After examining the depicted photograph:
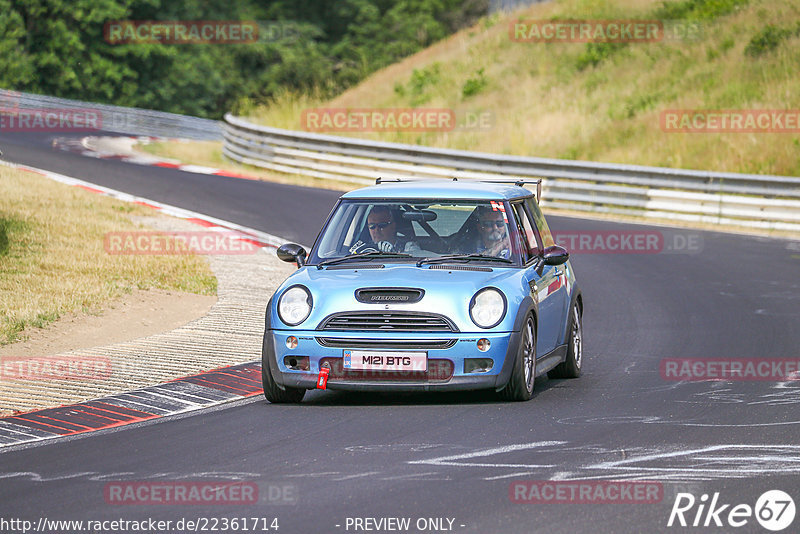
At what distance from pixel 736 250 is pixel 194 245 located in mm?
8414

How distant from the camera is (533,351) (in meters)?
9.68

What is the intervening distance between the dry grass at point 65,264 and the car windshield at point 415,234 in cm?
367

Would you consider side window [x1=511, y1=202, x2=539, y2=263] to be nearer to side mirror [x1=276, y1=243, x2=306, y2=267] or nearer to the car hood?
the car hood

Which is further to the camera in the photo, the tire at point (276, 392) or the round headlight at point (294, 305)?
Result: the tire at point (276, 392)

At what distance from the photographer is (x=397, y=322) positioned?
9188mm

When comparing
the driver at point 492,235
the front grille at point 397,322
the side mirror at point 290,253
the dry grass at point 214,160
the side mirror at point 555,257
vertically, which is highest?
the dry grass at point 214,160

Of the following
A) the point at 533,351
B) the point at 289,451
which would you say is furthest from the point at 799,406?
the point at 289,451

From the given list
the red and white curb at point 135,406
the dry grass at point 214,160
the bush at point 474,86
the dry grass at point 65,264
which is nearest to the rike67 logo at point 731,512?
the red and white curb at point 135,406

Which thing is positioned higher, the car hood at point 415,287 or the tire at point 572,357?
the car hood at point 415,287

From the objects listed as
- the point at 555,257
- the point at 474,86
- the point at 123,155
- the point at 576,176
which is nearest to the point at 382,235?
the point at 555,257

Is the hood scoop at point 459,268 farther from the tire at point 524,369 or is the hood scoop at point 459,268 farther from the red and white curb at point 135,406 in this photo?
the red and white curb at point 135,406

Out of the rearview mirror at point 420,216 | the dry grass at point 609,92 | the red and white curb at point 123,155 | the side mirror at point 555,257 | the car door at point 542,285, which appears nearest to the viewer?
the car door at point 542,285

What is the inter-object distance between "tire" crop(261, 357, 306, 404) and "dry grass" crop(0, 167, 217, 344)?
3618mm

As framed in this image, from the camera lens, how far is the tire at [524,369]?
367 inches
